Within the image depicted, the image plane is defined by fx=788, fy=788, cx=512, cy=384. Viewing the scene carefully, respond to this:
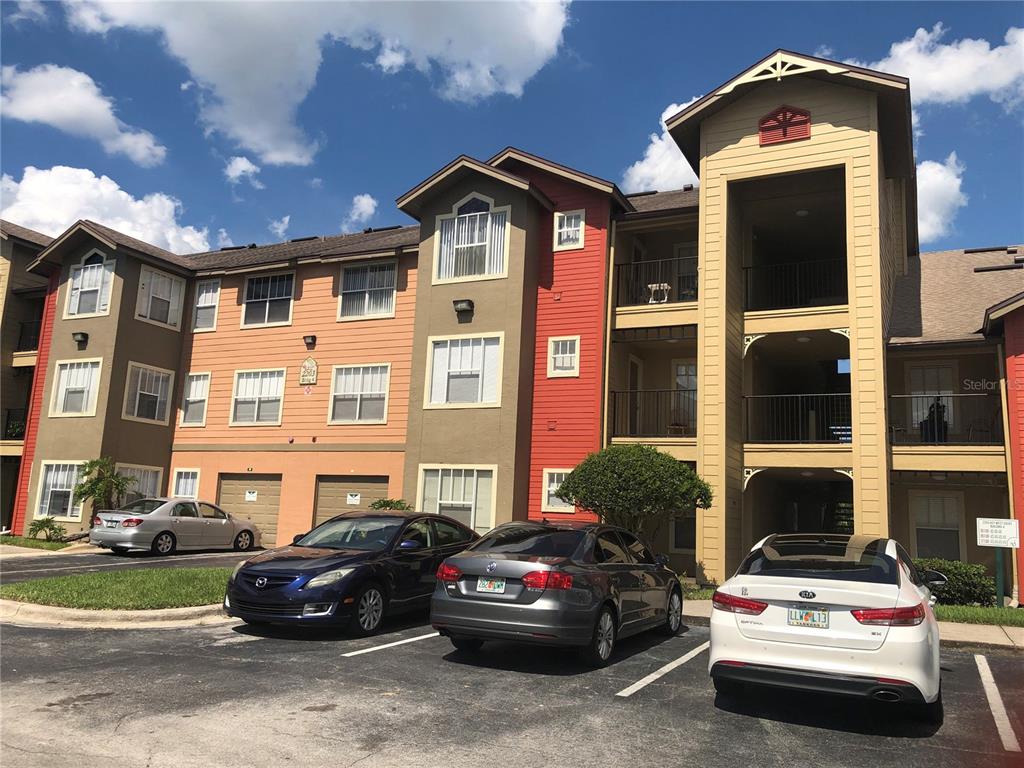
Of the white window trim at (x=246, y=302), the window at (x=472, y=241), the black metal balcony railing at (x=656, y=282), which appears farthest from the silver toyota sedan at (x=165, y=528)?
the black metal balcony railing at (x=656, y=282)

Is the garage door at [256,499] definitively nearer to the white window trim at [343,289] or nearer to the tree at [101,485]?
the tree at [101,485]

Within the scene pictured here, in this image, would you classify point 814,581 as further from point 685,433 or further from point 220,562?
point 220,562

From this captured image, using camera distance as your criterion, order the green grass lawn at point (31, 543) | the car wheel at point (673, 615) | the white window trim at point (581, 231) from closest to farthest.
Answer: the car wheel at point (673, 615) → the white window trim at point (581, 231) → the green grass lawn at point (31, 543)

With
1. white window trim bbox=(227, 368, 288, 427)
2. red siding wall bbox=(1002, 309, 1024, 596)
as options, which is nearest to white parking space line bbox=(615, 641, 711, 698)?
red siding wall bbox=(1002, 309, 1024, 596)

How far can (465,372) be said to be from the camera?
1912 cm

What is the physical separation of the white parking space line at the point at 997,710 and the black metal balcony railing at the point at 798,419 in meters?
10.2

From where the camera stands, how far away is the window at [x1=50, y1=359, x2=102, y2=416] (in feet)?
74.9

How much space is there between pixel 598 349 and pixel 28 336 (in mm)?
20592

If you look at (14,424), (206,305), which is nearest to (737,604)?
(206,305)

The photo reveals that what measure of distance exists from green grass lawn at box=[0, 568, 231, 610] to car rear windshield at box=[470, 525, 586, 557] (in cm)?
451

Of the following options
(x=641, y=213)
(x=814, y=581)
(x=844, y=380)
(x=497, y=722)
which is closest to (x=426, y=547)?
(x=497, y=722)

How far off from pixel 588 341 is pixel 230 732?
46.1 ft

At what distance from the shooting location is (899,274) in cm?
2175

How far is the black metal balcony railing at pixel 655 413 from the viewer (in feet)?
62.4
